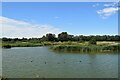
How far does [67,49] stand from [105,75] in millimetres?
24676

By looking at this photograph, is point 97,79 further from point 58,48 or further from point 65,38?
point 65,38

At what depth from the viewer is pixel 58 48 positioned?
1778 inches

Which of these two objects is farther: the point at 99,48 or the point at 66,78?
the point at 99,48

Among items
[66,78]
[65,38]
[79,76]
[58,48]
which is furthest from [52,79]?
[65,38]

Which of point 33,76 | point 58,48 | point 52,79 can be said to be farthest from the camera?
point 58,48

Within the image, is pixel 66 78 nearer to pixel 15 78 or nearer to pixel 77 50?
pixel 15 78

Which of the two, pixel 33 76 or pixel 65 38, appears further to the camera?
pixel 65 38

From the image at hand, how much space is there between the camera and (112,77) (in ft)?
57.1

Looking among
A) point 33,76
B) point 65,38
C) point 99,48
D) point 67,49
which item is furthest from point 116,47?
point 65,38

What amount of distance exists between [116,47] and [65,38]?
65.0 meters

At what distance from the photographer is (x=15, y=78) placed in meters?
16.8

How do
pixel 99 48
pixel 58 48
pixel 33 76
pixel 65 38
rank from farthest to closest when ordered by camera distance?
pixel 65 38
pixel 58 48
pixel 99 48
pixel 33 76

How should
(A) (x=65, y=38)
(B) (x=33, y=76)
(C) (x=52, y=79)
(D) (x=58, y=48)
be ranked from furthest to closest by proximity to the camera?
(A) (x=65, y=38), (D) (x=58, y=48), (B) (x=33, y=76), (C) (x=52, y=79)

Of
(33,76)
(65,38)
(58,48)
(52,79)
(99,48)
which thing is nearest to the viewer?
(52,79)
